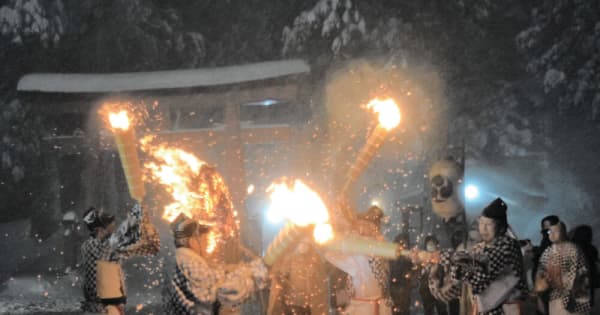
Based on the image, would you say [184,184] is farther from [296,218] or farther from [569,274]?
[569,274]

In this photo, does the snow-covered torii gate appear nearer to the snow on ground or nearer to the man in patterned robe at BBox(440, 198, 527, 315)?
the snow on ground

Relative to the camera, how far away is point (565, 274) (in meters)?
7.21

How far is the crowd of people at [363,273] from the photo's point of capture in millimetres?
5789

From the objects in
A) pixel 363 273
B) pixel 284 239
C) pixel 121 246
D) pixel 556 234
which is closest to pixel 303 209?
pixel 284 239

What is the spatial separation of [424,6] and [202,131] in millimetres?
6339

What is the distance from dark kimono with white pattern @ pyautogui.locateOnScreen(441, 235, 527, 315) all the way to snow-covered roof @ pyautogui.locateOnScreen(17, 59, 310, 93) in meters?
7.61

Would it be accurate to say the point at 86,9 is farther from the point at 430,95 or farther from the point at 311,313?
the point at 311,313

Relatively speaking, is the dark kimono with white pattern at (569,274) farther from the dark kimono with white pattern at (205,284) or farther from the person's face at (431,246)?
the dark kimono with white pattern at (205,284)

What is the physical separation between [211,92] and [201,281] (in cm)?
763

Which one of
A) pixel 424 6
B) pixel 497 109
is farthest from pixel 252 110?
pixel 497 109

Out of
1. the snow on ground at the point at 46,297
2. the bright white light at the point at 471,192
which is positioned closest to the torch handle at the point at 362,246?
the snow on ground at the point at 46,297

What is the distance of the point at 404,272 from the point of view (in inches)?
368

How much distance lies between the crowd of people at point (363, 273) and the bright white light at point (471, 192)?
511 cm

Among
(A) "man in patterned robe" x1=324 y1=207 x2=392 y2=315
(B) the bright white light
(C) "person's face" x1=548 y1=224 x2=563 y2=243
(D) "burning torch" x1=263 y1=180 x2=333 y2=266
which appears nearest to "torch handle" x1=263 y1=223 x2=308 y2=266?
(D) "burning torch" x1=263 y1=180 x2=333 y2=266
